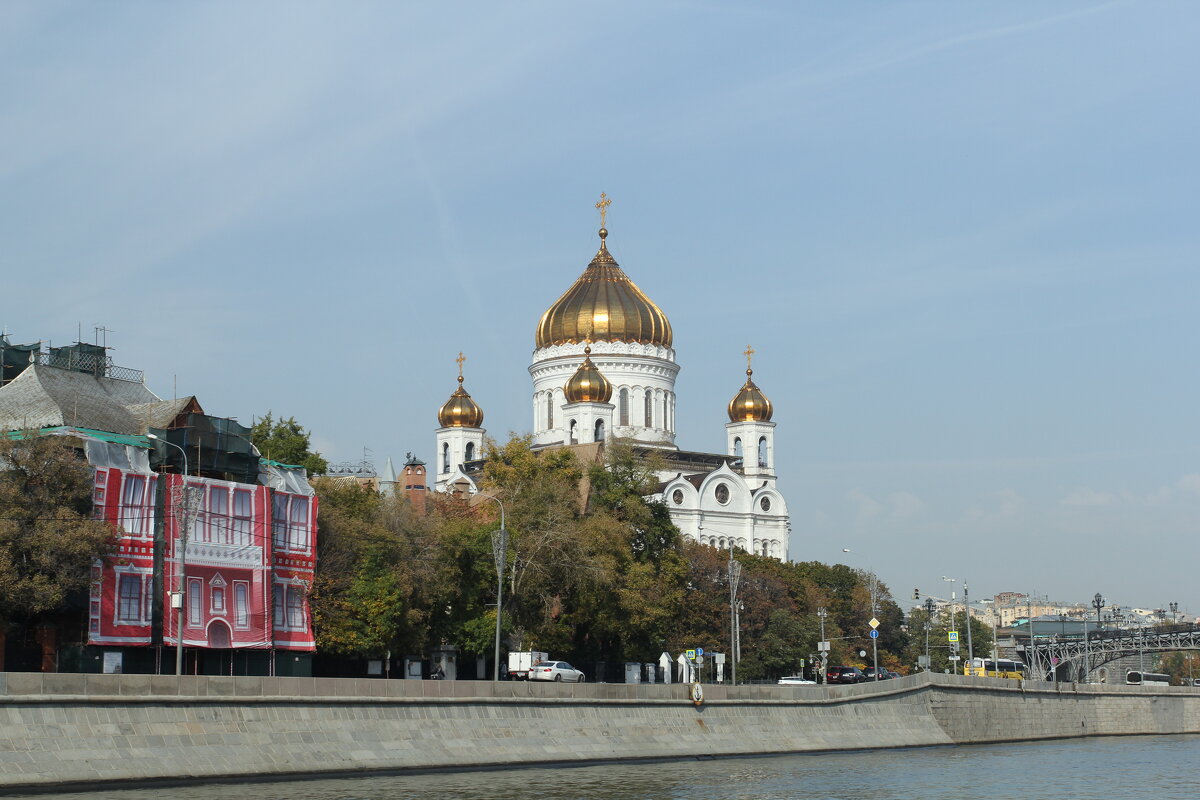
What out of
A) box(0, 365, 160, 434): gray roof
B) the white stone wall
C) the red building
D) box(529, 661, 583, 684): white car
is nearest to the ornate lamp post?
the red building

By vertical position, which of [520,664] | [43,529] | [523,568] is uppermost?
[43,529]

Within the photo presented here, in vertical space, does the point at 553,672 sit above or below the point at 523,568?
below

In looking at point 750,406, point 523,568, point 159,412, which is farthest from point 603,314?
point 159,412

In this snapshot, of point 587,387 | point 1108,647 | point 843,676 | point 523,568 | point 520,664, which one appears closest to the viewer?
point 520,664

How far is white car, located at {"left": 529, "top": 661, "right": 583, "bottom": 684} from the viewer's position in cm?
5350

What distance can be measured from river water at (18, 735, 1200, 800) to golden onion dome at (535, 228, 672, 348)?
56.6 meters

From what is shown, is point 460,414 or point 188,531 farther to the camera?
point 460,414

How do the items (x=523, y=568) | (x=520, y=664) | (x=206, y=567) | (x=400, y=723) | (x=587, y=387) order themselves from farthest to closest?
(x=587, y=387) < (x=523, y=568) < (x=520, y=664) < (x=206, y=567) < (x=400, y=723)

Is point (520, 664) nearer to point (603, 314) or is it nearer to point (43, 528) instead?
point (43, 528)

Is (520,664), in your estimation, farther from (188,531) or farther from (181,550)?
(181,550)

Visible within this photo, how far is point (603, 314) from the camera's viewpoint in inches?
4375

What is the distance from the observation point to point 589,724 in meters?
46.7

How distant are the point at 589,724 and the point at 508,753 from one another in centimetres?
374

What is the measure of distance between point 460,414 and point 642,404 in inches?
598
